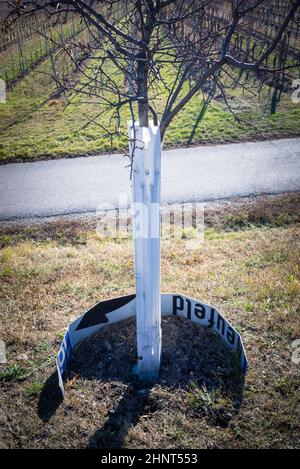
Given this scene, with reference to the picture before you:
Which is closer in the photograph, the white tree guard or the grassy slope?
the white tree guard

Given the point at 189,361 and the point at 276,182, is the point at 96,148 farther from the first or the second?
the point at 189,361

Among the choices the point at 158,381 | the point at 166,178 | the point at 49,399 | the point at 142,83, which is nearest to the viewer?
the point at 142,83

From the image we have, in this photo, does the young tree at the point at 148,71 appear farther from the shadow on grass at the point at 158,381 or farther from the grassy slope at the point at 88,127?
the grassy slope at the point at 88,127

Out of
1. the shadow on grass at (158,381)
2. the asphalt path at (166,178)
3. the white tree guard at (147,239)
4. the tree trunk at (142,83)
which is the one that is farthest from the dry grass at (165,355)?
the tree trunk at (142,83)

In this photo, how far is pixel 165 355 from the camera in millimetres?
4078

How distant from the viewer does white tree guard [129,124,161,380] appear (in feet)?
9.95

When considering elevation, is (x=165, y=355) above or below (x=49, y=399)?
above

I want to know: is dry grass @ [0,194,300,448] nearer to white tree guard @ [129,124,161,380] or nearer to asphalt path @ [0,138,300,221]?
white tree guard @ [129,124,161,380]

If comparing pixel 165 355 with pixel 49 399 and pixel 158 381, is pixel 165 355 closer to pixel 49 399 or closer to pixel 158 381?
pixel 158 381

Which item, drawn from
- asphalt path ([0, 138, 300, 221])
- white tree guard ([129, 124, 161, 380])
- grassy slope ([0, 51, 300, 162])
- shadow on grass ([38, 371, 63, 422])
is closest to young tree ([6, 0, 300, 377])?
white tree guard ([129, 124, 161, 380])

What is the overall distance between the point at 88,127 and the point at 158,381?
30.9 feet

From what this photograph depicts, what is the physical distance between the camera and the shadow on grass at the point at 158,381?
3.46 metres

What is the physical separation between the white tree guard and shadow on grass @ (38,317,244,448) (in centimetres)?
22

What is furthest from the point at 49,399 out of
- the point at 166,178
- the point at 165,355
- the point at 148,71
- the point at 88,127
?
the point at 88,127
